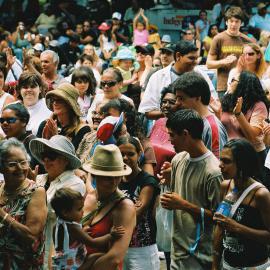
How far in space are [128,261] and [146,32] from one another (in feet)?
46.7

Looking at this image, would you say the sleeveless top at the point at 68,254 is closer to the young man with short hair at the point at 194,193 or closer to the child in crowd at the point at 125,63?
the young man with short hair at the point at 194,193

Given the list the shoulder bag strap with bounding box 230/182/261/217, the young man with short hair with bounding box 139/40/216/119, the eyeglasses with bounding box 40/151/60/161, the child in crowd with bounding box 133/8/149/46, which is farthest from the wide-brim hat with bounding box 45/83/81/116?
the child in crowd with bounding box 133/8/149/46

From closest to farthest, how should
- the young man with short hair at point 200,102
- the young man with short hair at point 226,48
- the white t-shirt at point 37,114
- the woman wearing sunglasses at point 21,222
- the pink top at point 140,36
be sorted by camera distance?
1. the woman wearing sunglasses at point 21,222
2. the young man with short hair at point 200,102
3. the white t-shirt at point 37,114
4. the young man with short hair at point 226,48
5. the pink top at point 140,36

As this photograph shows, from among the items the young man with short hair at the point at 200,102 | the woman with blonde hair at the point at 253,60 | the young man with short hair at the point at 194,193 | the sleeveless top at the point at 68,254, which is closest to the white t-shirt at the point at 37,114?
the woman with blonde hair at the point at 253,60

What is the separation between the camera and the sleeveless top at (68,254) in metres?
4.96

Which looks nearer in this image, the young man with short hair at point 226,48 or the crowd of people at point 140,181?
the crowd of people at point 140,181

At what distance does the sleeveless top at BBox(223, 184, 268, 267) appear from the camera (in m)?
5.20

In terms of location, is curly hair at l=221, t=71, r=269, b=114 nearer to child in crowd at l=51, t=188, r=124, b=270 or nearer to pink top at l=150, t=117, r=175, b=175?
pink top at l=150, t=117, r=175, b=175

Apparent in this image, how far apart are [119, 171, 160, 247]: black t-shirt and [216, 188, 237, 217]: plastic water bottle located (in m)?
0.92

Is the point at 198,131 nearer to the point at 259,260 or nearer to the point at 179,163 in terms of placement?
the point at 179,163

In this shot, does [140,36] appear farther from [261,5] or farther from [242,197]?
[242,197]

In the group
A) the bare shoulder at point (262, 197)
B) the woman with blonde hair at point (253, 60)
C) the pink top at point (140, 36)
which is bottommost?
the pink top at point (140, 36)

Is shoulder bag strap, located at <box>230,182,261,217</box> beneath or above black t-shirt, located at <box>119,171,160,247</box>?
above

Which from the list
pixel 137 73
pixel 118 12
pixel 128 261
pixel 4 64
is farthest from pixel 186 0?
pixel 128 261
